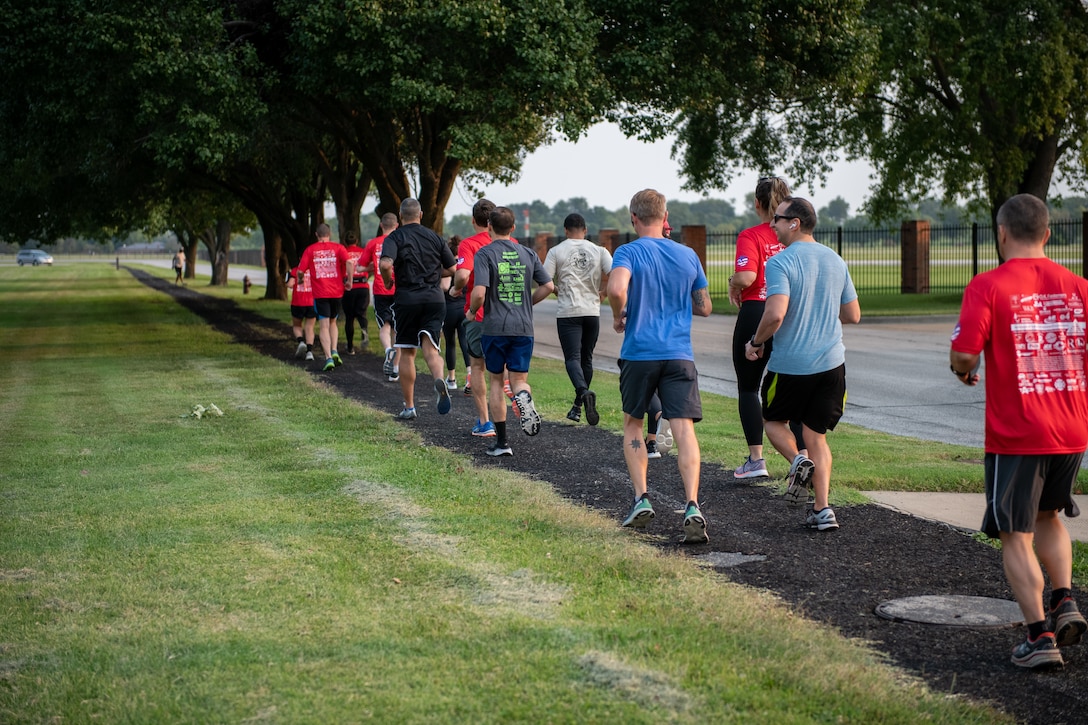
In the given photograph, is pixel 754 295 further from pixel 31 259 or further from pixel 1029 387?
pixel 31 259

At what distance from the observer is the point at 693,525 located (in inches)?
247

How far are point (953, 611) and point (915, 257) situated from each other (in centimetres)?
3383

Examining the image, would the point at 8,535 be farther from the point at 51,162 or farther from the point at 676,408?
the point at 51,162

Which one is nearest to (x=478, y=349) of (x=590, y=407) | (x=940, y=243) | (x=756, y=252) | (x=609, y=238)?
(x=590, y=407)

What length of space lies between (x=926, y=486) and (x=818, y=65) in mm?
15750

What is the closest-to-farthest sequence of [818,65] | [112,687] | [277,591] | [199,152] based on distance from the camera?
1. [112,687]
2. [277,591]
3. [199,152]
4. [818,65]

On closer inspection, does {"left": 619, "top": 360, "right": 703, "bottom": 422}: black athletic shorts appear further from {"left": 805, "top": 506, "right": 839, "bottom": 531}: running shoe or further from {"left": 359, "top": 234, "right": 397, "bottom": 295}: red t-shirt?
{"left": 359, "top": 234, "right": 397, "bottom": 295}: red t-shirt

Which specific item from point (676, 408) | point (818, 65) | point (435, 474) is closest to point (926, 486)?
point (676, 408)

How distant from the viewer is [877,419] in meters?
11.7

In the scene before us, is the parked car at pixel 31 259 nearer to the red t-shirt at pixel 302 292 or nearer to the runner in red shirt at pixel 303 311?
the runner in red shirt at pixel 303 311

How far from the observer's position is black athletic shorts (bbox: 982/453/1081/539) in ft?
14.6

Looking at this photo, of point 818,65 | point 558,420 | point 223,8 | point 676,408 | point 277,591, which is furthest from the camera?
point 818,65

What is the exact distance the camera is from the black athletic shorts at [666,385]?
21.0 ft

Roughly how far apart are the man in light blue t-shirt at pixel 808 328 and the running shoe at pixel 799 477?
0.08ft
